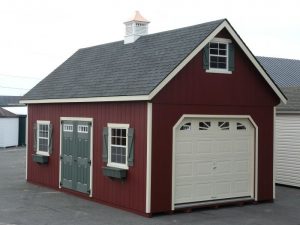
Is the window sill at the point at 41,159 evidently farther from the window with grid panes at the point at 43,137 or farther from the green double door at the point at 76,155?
the green double door at the point at 76,155

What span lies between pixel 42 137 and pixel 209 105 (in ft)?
23.8

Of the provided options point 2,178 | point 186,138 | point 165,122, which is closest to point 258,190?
point 186,138

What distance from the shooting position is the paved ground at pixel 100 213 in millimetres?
12836

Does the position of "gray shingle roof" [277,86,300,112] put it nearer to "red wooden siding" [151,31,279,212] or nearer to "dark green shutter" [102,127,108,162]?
"red wooden siding" [151,31,279,212]

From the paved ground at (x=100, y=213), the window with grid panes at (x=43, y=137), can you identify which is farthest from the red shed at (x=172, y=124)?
the window with grid panes at (x=43, y=137)

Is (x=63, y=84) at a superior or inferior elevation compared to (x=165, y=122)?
superior

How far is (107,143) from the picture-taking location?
15.1m

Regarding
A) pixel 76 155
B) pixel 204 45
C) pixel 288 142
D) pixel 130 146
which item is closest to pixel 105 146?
pixel 130 146

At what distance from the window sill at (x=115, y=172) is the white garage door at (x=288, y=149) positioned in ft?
25.1

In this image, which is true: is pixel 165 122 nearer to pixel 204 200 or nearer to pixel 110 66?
pixel 204 200

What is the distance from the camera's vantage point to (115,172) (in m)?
14.4

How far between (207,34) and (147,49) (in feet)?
8.18

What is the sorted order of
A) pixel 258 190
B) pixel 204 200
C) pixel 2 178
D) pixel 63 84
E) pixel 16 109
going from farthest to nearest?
pixel 16 109, pixel 2 178, pixel 63 84, pixel 258 190, pixel 204 200

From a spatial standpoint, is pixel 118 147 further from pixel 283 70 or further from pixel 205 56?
pixel 283 70
